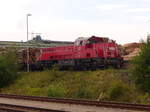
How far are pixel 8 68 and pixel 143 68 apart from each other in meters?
17.8

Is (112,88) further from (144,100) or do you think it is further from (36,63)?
(36,63)

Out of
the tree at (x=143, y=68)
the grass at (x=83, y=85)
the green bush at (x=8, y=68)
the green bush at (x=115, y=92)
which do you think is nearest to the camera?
the tree at (x=143, y=68)

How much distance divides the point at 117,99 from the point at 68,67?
1305 cm

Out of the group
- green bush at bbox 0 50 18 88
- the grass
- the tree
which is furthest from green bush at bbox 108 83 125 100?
green bush at bbox 0 50 18 88

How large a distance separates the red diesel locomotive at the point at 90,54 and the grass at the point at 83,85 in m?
1.90

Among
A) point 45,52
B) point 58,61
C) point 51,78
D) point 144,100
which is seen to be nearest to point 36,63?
point 45,52

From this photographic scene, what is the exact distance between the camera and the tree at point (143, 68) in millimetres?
26703

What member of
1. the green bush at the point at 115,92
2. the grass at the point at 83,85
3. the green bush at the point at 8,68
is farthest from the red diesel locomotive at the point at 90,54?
the green bush at the point at 115,92

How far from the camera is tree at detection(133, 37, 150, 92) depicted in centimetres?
2670

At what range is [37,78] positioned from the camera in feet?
124

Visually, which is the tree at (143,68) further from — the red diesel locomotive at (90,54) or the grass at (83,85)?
the red diesel locomotive at (90,54)

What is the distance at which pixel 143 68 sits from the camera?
27266 mm

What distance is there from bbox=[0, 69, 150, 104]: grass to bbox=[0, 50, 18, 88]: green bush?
87cm

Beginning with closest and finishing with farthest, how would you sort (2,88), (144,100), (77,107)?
1. (77,107)
2. (144,100)
3. (2,88)
